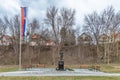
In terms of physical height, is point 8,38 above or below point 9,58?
above

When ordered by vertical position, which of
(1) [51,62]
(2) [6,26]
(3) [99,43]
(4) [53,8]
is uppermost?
A: (4) [53,8]

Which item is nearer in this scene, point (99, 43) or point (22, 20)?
point (22, 20)

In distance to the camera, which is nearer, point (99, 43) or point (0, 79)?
point (0, 79)

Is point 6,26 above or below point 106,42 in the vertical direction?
above

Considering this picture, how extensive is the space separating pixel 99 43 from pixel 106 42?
2685 millimetres

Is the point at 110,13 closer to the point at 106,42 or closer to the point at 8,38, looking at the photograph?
A: the point at 106,42

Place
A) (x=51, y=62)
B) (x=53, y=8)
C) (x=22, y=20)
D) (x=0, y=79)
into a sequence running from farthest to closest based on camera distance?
A: (x=53, y=8) → (x=51, y=62) → (x=22, y=20) → (x=0, y=79)

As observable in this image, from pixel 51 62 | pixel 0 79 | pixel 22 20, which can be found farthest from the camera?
pixel 51 62

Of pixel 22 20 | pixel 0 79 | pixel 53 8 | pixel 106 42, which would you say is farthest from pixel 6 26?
pixel 0 79

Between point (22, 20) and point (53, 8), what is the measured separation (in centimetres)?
3107

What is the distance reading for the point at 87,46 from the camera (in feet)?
197

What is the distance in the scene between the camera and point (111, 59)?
2212 inches

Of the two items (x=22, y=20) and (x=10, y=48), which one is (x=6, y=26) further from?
(x=22, y=20)

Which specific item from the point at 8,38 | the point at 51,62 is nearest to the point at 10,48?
the point at 8,38
